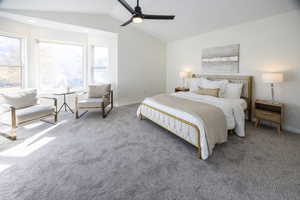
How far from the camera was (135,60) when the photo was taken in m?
6.12

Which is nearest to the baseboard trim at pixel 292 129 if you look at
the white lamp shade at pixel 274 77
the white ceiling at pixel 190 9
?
the white lamp shade at pixel 274 77

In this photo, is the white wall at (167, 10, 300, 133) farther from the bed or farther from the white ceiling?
the bed

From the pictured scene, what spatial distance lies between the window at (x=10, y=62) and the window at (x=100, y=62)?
2.20 meters

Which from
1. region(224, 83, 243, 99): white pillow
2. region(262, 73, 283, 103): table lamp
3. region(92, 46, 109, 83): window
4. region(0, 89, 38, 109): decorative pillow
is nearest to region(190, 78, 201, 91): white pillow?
region(224, 83, 243, 99): white pillow

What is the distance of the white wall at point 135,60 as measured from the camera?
17.0 feet

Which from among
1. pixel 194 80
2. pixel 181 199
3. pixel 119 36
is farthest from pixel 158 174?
pixel 119 36

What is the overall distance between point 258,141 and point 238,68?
2266 millimetres

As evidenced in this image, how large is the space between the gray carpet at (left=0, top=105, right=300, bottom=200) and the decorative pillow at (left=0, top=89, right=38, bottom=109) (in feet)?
2.12

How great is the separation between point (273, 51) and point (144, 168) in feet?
13.1

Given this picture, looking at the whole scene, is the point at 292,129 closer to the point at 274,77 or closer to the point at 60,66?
the point at 274,77

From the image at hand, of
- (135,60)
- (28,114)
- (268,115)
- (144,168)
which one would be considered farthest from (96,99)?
(268,115)

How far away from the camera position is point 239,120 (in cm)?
306

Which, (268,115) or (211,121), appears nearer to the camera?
(211,121)

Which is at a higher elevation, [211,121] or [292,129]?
[211,121]
